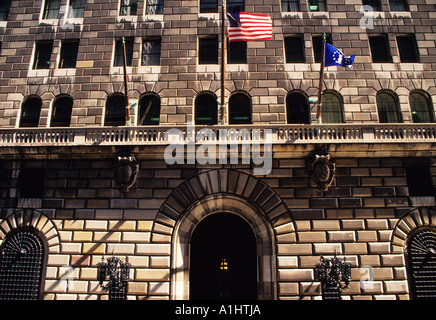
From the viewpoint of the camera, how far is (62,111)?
15328mm

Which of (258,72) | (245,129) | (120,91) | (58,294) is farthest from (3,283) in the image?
(258,72)

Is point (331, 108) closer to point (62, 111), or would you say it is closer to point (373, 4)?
point (373, 4)

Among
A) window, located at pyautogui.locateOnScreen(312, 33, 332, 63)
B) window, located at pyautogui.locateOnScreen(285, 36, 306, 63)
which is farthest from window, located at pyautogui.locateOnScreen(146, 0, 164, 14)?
window, located at pyautogui.locateOnScreen(312, 33, 332, 63)

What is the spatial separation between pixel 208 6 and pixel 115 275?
50.6 ft

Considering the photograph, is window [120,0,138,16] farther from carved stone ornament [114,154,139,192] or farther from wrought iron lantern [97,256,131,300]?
wrought iron lantern [97,256,131,300]

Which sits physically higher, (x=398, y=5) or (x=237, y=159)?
(x=398, y=5)

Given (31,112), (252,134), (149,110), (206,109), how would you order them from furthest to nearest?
(31,112)
(149,110)
(206,109)
(252,134)

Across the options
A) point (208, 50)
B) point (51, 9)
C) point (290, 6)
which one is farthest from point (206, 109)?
point (51, 9)

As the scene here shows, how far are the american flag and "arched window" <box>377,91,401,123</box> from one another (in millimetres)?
7439

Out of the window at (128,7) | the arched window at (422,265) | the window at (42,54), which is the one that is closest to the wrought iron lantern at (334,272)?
the arched window at (422,265)

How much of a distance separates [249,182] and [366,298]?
283 inches

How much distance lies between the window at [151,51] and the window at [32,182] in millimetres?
8162

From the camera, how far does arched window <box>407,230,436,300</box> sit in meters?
12.2

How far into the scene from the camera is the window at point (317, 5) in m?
16.3
